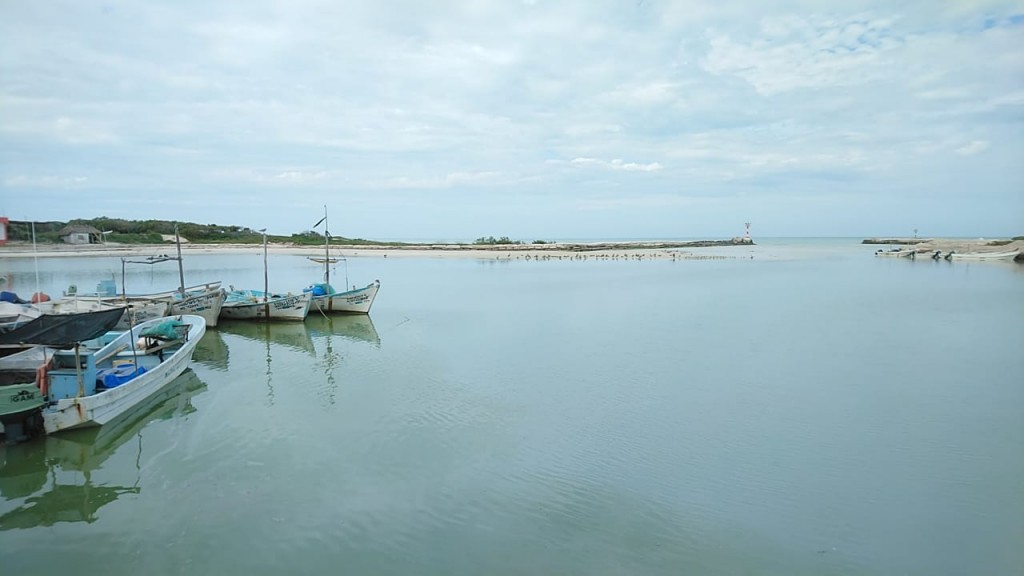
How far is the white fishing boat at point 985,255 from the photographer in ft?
186

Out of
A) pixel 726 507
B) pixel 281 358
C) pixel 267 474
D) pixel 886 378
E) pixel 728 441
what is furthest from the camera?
pixel 281 358

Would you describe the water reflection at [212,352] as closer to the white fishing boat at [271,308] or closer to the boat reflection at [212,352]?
the boat reflection at [212,352]

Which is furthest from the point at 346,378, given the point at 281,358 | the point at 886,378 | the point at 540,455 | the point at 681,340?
the point at 886,378

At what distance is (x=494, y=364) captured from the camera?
1528 cm

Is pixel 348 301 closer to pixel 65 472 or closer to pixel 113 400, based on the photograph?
pixel 113 400

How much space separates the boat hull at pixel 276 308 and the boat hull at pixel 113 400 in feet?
27.5

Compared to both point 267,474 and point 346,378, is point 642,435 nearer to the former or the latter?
point 267,474

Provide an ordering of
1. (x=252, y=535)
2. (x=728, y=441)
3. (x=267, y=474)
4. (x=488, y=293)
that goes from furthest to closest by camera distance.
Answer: (x=488, y=293) → (x=728, y=441) → (x=267, y=474) → (x=252, y=535)

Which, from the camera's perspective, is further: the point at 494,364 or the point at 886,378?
the point at 494,364

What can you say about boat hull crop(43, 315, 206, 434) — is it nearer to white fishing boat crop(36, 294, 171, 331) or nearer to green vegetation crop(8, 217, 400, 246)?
white fishing boat crop(36, 294, 171, 331)

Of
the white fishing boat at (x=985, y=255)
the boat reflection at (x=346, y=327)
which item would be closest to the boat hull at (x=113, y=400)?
the boat reflection at (x=346, y=327)

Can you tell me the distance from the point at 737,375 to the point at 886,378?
3408 millimetres

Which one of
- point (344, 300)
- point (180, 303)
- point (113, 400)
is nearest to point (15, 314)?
point (180, 303)

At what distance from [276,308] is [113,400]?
487 inches
